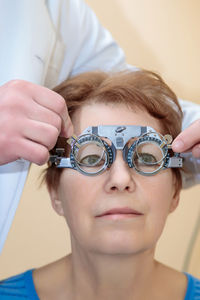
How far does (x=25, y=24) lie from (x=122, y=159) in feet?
1.26

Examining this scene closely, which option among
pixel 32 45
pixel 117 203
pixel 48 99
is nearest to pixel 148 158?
pixel 117 203

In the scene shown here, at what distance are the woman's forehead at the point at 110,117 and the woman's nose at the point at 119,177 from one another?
0.25 feet

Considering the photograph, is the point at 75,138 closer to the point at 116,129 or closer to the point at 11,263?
the point at 116,129

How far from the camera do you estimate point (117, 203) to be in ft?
2.48

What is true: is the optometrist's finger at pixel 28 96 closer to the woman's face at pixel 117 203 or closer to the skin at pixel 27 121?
the skin at pixel 27 121

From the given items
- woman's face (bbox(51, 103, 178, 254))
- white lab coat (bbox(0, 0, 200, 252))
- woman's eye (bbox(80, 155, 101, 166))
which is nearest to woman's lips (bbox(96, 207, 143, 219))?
Answer: woman's face (bbox(51, 103, 178, 254))

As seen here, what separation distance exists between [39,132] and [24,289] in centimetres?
42

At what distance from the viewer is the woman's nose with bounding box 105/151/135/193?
747mm

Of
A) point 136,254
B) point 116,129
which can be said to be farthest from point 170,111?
point 136,254

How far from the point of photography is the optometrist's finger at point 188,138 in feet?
2.39

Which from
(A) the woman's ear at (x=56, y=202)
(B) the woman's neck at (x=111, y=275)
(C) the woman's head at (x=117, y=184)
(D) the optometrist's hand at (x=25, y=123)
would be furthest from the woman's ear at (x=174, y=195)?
(D) the optometrist's hand at (x=25, y=123)

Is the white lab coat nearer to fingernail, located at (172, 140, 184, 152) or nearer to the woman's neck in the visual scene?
the woman's neck

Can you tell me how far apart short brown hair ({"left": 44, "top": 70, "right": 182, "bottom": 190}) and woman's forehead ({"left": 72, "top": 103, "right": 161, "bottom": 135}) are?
0.01 metres

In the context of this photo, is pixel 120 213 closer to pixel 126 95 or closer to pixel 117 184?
pixel 117 184
